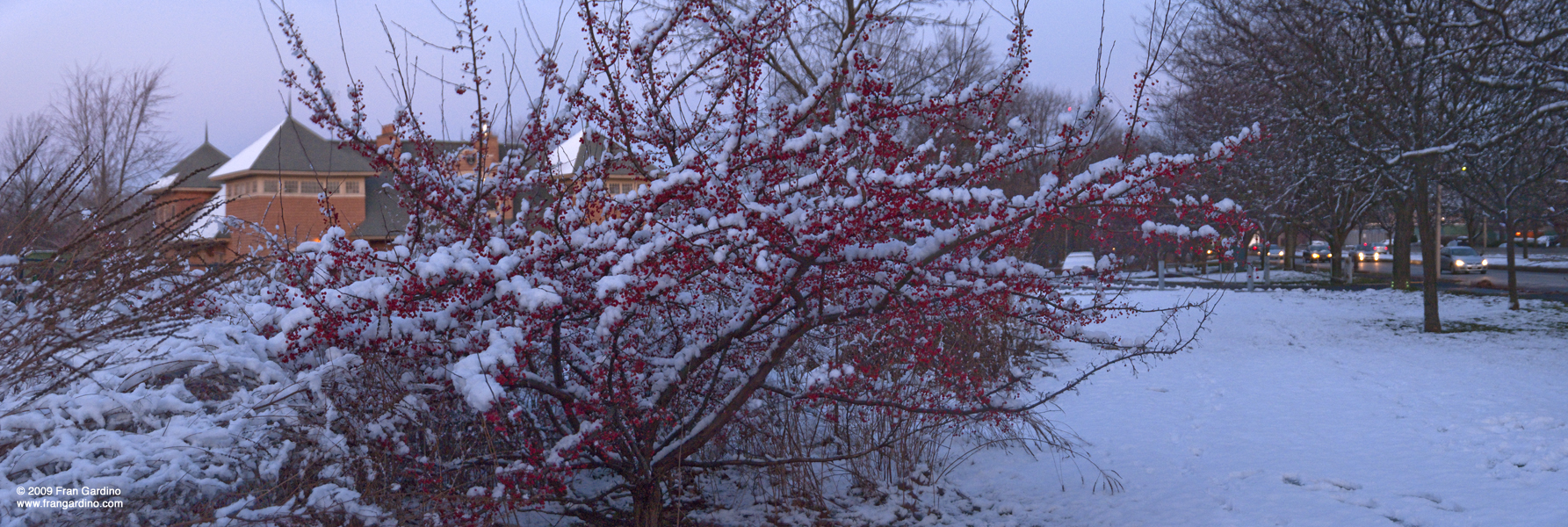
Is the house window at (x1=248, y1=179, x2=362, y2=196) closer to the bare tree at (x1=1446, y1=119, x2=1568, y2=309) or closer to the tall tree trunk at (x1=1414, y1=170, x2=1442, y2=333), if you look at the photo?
the tall tree trunk at (x1=1414, y1=170, x2=1442, y2=333)

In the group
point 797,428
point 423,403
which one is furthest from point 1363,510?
point 423,403

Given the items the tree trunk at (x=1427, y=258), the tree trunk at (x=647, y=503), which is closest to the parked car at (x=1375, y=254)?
the tree trunk at (x=1427, y=258)

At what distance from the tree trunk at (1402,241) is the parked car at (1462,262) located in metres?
12.5

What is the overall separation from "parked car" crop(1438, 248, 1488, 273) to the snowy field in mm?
23065

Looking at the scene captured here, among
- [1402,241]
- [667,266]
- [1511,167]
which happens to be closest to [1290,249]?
[1402,241]

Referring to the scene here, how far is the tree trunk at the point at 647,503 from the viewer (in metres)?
4.13

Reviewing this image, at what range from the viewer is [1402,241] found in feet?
55.7

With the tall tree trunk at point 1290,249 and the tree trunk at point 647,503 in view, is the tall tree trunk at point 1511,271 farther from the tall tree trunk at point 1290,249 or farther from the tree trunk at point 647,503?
the tall tree trunk at point 1290,249

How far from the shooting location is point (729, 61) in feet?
14.3

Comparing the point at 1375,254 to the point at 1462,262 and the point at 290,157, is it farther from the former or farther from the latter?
the point at 290,157

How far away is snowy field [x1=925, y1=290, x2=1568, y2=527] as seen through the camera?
470cm

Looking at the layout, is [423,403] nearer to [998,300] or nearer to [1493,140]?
[998,300]

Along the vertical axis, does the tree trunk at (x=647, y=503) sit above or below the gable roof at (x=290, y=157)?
below

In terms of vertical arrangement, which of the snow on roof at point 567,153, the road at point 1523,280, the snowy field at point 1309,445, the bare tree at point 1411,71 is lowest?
the snowy field at point 1309,445
